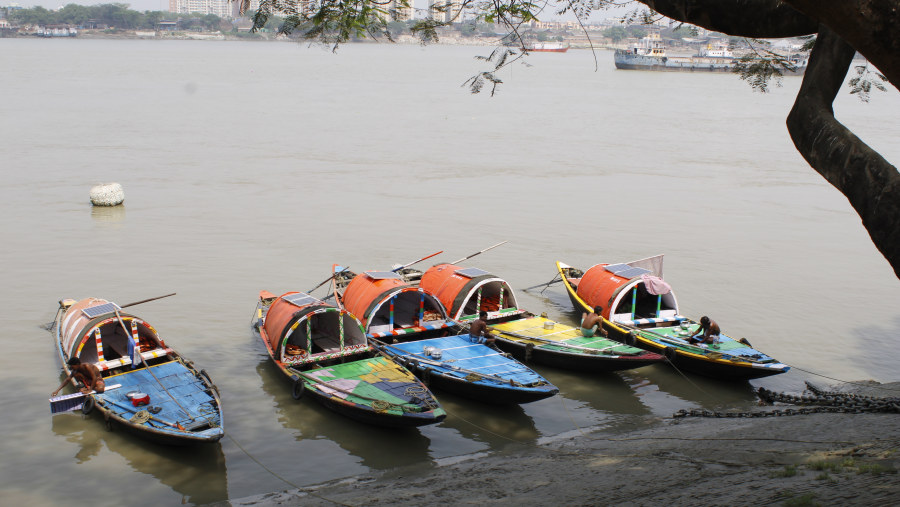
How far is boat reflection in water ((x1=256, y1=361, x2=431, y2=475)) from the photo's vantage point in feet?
40.4

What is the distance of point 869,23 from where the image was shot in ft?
15.3

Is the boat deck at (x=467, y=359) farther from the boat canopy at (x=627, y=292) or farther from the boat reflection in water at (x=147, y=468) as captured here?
the boat reflection in water at (x=147, y=468)

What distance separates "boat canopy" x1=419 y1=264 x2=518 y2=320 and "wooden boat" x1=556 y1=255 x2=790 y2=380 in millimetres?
1908

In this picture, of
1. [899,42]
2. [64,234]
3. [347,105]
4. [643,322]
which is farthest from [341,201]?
[347,105]

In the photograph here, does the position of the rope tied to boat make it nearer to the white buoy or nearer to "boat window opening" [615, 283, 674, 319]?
"boat window opening" [615, 283, 674, 319]

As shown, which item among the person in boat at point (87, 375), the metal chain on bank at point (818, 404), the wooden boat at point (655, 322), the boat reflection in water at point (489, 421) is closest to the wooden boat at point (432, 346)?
the boat reflection in water at point (489, 421)

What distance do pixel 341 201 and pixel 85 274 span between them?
11.9 m

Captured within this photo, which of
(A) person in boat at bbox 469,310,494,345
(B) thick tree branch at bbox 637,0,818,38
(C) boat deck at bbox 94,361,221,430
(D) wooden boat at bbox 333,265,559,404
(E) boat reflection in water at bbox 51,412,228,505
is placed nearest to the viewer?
(B) thick tree branch at bbox 637,0,818,38

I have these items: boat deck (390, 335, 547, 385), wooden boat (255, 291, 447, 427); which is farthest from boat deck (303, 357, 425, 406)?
boat deck (390, 335, 547, 385)

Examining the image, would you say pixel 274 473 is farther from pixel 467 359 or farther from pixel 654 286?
pixel 654 286

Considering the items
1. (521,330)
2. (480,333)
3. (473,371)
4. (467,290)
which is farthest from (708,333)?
(473,371)

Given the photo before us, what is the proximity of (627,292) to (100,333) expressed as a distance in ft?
35.4

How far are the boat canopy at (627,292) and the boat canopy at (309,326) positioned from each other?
18.7ft

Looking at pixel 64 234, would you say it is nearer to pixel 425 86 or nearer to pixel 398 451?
pixel 398 451
